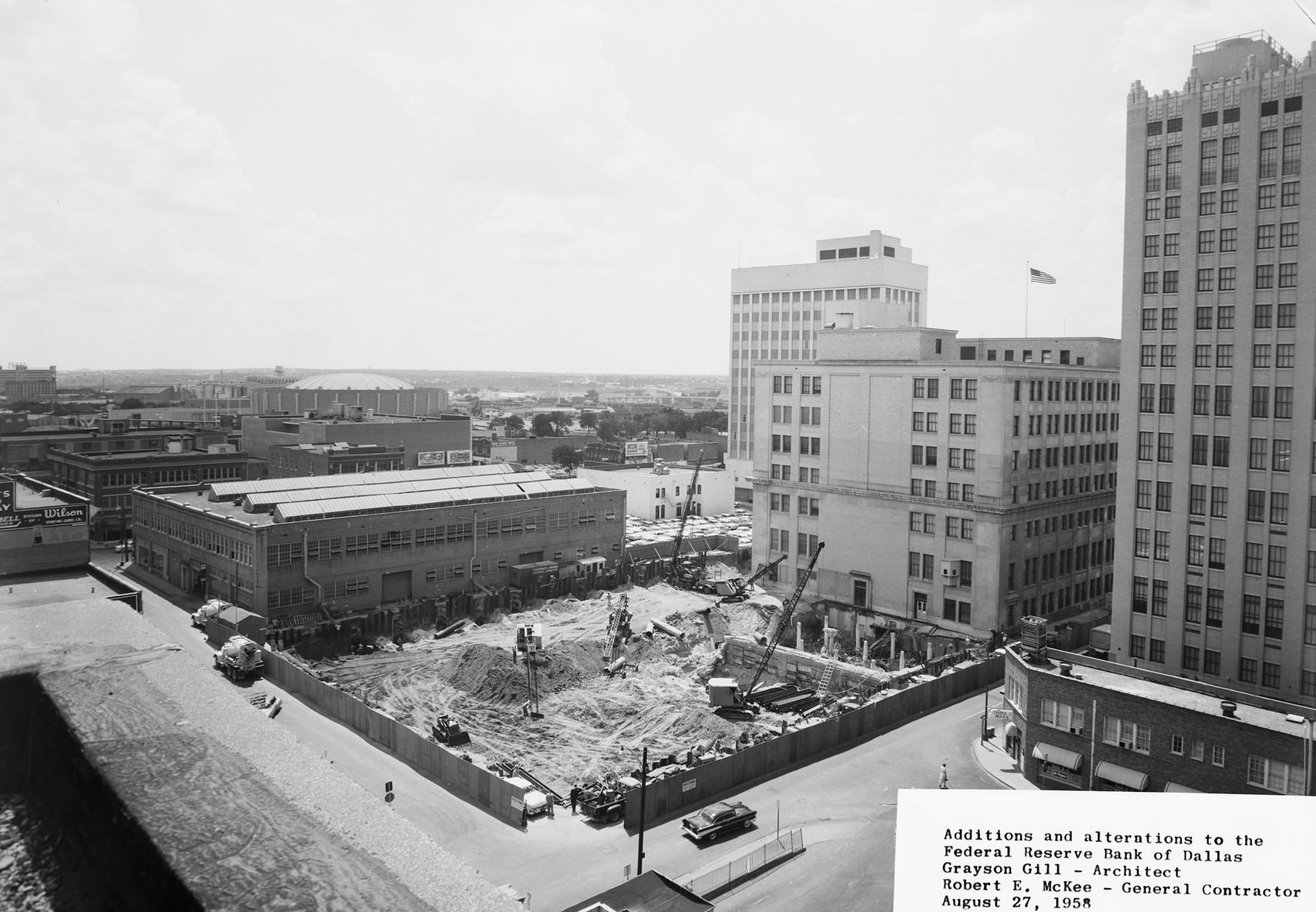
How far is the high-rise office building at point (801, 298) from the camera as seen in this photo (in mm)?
82125

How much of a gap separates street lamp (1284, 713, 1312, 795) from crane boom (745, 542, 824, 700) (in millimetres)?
17308

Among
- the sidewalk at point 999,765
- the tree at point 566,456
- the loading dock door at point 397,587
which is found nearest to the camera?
the sidewalk at point 999,765

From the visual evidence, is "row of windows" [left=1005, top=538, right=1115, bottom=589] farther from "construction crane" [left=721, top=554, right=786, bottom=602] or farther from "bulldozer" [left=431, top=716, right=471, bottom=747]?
"bulldozer" [left=431, top=716, right=471, bottom=747]

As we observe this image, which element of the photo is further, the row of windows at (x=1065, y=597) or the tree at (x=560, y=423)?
the tree at (x=560, y=423)

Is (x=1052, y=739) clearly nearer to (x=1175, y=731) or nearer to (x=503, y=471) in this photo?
(x=1175, y=731)

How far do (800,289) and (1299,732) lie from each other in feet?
230

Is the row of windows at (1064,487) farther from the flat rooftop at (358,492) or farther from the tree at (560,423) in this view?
the tree at (560,423)

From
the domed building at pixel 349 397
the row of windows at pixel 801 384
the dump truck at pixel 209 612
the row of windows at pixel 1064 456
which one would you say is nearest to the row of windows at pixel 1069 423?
the row of windows at pixel 1064 456

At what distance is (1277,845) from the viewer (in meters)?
10.9

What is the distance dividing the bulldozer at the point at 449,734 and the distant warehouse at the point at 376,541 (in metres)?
11.3

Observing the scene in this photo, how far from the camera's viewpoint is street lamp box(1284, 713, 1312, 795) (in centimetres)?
1766

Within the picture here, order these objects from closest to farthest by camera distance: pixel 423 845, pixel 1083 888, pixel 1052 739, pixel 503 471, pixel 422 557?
pixel 423 845, pixel 1083 888, pixel 1052 739, pixel 422 557, pixel 503 471

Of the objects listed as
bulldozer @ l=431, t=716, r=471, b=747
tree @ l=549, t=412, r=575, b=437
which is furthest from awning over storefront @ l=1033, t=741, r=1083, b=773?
tree @ l=549, t=412, r=575, b=437

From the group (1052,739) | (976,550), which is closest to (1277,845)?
(1052,739)
